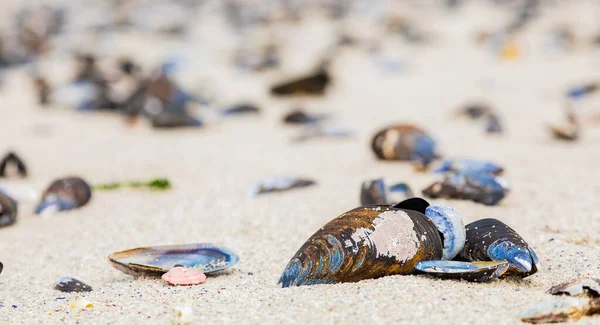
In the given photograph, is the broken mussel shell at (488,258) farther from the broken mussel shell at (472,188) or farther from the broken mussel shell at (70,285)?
the broken mussel shell at (70,285)

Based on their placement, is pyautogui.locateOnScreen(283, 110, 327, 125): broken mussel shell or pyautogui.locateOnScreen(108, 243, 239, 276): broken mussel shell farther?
pyautogui.locateOnScreen(283, 110, 327, 125): broken mussel shell

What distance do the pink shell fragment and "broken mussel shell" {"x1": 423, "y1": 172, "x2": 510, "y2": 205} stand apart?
189cm

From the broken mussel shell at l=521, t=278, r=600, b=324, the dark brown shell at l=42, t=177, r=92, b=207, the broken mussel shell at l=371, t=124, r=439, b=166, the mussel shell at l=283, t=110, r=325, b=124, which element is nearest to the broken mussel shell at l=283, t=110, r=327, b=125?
the mussel shell at l=283, t=110, r=325, b=124

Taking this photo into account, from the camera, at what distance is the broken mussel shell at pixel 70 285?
3.03m

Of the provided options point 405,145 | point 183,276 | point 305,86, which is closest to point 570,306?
point 183,276

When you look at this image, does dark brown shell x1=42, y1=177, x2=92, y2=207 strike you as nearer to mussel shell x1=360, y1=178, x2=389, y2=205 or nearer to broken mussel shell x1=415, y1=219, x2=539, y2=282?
mussel shell x1=360, y1=178, x2=389, y2=205

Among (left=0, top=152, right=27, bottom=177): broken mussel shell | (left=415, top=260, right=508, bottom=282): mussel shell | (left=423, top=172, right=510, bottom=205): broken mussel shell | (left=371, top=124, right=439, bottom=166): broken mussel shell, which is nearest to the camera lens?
(left=415, top=260, right=508, bottom=282): mussel shell

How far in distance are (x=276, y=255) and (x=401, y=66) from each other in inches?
354

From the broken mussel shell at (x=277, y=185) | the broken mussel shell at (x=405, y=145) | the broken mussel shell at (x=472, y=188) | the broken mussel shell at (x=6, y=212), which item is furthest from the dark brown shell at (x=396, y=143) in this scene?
the broken mussel shell at (x=6, y=212)

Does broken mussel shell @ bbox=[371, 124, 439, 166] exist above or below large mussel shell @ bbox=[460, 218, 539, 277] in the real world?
above

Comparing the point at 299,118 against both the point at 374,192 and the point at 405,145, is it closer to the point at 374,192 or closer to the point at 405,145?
the point at 405,145

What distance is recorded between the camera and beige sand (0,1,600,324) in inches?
104

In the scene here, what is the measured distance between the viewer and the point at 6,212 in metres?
4.36

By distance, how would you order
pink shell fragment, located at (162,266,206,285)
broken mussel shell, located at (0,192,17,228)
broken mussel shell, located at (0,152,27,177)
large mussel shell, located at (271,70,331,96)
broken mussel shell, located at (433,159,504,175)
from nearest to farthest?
pink shell fragment, located at (162,266,206,285) < broken mussel shell, located at (0,192,17,228) < broken mussel shell, located at (433,159,504,175) < broken mussel shell, located at (0,152,27,177) < large mussel shell, located at (271,70,331,96)
